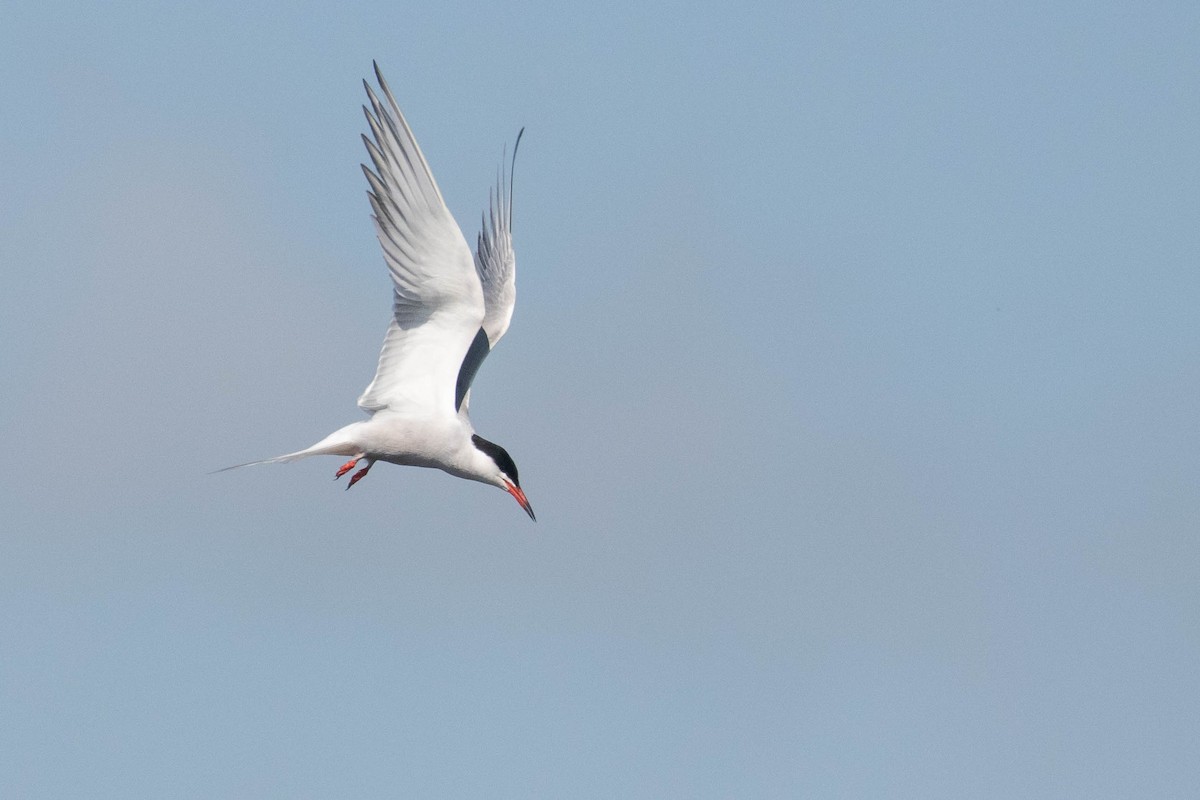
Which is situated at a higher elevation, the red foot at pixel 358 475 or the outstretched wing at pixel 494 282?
the outstretched wing at pixel 494 282

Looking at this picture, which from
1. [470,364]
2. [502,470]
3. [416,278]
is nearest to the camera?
[416,278]

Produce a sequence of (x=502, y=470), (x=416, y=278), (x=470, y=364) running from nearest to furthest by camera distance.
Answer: (x=416, y=278), (x=502, y=470), (x=470, y=364)

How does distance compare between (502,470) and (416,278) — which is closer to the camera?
(416,278)

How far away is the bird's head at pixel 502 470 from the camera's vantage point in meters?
14.7

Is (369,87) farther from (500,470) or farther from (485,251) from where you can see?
(485,251)

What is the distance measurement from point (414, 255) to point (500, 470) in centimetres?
212

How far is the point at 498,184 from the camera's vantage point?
17.4m

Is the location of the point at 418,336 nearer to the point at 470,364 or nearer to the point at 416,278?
the point at 416,278

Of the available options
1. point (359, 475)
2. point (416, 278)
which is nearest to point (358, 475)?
point (359, 475)

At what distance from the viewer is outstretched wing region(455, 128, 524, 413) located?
15.9 metres

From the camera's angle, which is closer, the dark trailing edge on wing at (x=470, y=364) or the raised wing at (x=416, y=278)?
the raised wing at (x=416, y=278)

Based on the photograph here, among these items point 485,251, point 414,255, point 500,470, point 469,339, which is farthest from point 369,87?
point 485,251

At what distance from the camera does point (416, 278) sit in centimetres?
1388

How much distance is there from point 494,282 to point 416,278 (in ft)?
11.5
